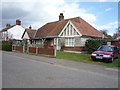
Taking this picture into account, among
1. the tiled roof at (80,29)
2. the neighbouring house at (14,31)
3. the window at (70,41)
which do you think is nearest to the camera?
the window at (70,41)

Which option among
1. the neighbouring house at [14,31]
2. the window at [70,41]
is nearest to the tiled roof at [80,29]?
the window at [70,41]

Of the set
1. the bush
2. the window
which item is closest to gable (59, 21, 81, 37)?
the window

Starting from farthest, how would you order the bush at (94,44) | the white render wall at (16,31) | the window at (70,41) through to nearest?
the white render wall at (16,31), the window at (70,41), the bush at (94,44)

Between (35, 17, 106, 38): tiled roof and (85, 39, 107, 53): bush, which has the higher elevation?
(35, 17, 106, 38): tiled roof

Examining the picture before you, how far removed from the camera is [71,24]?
21.9 metres

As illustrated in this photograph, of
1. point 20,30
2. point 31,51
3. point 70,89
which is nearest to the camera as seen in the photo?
point 70,89

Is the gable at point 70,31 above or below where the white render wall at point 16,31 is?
below

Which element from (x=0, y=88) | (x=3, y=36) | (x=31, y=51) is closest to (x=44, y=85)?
(x=0, y=88)

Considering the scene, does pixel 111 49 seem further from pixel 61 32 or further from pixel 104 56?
pixel 61 32

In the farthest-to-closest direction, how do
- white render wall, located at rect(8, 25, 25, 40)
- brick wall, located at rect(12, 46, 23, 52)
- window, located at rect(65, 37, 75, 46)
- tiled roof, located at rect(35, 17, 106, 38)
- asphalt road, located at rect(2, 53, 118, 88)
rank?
white render wall, located at rect(8, 25, 25, 40) < tiled roof, located at rect(35, 17, 106, 38) < window, located at rect(65, 37, 75, 46) < brick wall, located at rect(12, 46, 23, 52) < asphalt road, located at rect(2, 53, 118, 88)

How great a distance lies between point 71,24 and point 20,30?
33.3 m

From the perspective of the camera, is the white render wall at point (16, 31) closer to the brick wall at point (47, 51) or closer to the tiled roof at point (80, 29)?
the tiled roof at point (80, 29)

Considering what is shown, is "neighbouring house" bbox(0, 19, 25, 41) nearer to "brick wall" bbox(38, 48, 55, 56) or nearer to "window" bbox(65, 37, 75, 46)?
"window" bbox(65, 37, 75, 46)

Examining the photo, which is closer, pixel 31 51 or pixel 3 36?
pixel 31 51
